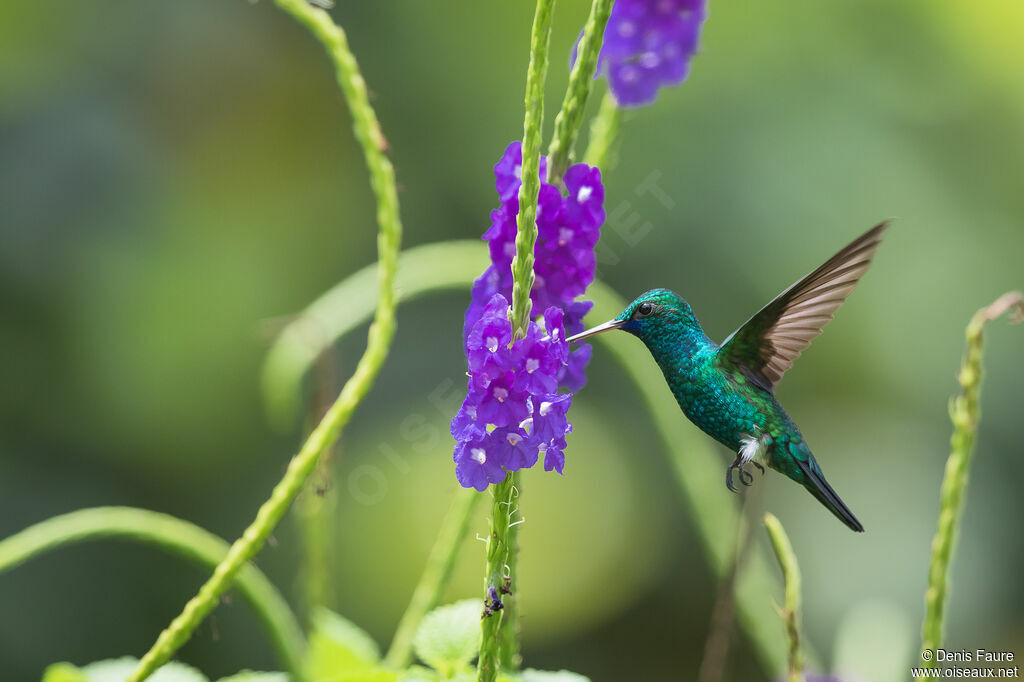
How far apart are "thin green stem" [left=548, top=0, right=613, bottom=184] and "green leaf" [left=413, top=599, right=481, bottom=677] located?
45 cm

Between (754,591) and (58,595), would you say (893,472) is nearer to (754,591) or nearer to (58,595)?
(754,591)

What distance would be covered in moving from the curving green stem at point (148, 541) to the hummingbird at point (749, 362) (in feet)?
1.50

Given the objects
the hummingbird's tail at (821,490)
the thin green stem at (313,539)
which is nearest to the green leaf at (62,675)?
the thin green stem at (313,539)

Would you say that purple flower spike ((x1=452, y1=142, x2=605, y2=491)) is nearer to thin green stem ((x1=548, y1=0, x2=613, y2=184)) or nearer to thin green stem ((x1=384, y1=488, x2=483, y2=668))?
thin green stem ((x1=548, y1=0, x2=613, y2=184))

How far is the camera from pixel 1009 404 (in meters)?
2.88

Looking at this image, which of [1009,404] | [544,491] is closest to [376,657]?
[544,491]

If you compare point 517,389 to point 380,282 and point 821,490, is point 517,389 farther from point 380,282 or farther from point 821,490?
point 821,490

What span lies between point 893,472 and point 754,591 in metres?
1.49

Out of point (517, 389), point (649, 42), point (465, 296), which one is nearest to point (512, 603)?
point (517, 389)

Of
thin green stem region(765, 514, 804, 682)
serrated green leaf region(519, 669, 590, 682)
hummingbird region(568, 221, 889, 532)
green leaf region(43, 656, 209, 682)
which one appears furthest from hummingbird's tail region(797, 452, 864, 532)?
green leaf region(43, 656, 209, 682)

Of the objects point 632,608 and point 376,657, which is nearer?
point 376,657

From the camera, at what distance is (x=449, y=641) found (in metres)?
1.02

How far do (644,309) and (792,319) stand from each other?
0.56 ft

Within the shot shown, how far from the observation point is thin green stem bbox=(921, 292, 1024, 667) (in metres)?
0.92
